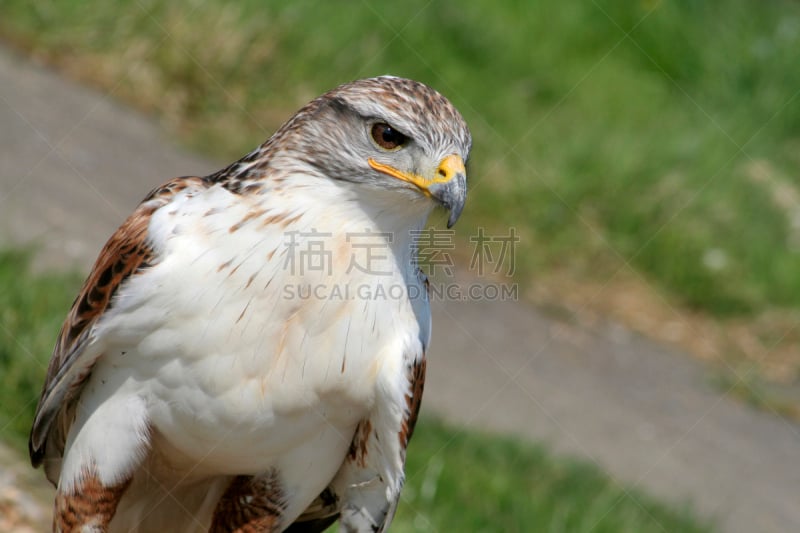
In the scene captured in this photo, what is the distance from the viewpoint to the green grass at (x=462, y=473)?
523 cm

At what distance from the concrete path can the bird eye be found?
3.56 metres

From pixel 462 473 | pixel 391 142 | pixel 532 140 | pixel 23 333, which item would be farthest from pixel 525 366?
pixel 391 142

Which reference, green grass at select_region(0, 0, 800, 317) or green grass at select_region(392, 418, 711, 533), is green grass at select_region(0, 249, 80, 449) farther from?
green grass at select_region(0, 0, 800, 317)

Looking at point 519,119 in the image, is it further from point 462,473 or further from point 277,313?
point 277,313

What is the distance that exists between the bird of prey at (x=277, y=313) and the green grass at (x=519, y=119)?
5.90 m

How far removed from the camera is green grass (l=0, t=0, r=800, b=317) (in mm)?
9766

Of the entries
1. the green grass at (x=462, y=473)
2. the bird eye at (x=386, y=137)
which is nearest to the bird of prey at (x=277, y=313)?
the bird eye at (x=386, y=137)

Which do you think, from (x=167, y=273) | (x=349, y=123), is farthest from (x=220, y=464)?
(x=349, y=123)

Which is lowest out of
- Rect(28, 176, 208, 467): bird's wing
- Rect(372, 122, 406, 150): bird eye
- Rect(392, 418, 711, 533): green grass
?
Rect(392, 418, 711, 533): green grass

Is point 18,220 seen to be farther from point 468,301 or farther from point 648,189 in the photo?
point 648,189

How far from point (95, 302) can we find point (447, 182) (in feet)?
4.02

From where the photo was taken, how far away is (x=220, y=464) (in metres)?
3.98

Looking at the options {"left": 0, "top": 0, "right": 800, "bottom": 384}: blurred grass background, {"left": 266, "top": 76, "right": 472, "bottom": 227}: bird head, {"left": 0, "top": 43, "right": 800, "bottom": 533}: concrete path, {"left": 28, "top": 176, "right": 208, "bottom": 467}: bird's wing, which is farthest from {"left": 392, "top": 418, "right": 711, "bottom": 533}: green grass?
{"left": 0, "top": 0, "right": 800, "bottom": 384}: blurred grass background

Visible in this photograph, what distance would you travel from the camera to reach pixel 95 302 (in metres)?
3.78
